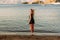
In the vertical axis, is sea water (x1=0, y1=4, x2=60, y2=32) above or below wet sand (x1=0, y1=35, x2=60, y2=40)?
below

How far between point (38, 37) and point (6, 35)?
4.62 feet

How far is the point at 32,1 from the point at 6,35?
10035 cm

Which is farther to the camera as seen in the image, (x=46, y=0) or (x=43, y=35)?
(x=46, y=0)

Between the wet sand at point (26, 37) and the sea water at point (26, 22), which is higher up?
the wet sand at point (26, 37)

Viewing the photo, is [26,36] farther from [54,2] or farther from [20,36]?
[54,2]

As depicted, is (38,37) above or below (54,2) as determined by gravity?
above

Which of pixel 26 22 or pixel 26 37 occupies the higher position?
pixel 26 37

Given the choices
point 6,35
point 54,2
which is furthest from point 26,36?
point 54,2

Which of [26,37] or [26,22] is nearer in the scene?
[26,37]

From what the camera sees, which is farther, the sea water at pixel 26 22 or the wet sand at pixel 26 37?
the sea water at pixel 26 22

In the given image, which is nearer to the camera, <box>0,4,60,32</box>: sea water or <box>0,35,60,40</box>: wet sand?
<box>0,35,60,40</box>: wet sand

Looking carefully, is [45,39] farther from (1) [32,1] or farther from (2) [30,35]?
(1) [32,1]

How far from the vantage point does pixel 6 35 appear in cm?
1094

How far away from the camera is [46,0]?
10856cm
